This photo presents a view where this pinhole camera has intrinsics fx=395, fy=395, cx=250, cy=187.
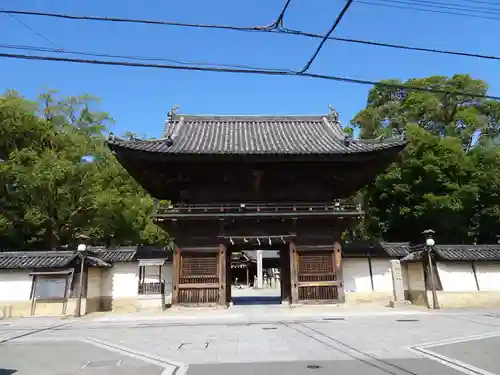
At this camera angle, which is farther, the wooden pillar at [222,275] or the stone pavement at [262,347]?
the wooden pillar at [222,275]

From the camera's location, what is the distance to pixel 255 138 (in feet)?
71.7

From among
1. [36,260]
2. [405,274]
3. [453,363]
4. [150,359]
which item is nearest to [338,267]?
[405,274]

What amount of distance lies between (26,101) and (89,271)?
59.2ft

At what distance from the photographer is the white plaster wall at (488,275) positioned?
19.0m

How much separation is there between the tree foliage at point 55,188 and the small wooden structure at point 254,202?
33.4 feet

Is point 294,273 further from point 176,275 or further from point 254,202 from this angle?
point 176,275

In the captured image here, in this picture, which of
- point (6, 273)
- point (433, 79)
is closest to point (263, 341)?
point (6, 273)

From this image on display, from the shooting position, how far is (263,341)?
980 centimetres

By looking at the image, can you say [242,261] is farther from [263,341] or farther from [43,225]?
[263,341]

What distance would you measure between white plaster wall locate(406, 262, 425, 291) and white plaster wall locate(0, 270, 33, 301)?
18.6 metres

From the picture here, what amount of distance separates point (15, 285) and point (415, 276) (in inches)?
764


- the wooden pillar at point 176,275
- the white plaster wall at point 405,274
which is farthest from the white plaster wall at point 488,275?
the wooden pillar at point 176,275

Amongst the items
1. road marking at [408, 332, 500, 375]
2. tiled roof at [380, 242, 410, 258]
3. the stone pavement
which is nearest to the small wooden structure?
tiled roof at [380, 242, 410, 258]

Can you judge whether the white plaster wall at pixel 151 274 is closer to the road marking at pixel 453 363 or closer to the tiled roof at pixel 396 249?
the tiled roof at pixel 396 249
